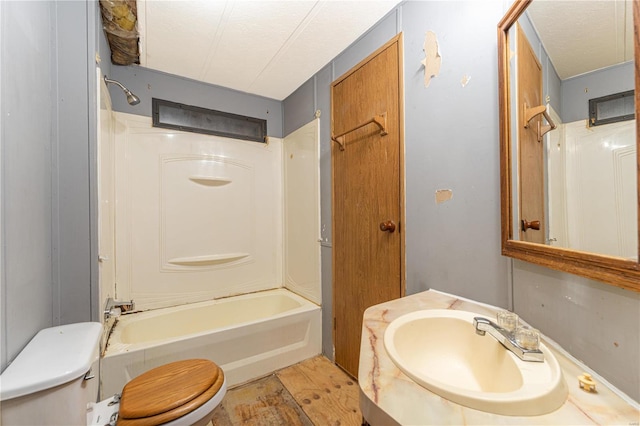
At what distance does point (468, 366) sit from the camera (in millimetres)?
828

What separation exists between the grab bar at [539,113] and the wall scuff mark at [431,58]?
53 cm

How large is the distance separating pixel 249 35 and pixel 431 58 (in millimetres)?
1173

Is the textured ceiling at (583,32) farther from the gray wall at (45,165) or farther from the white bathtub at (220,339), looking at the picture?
the white bathtub at (220,339)

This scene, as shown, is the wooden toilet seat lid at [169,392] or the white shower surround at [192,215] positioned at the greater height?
the white shower surround at [192,215]

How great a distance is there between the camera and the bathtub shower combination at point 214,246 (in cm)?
183

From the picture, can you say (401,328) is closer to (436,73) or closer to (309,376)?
(436,73)

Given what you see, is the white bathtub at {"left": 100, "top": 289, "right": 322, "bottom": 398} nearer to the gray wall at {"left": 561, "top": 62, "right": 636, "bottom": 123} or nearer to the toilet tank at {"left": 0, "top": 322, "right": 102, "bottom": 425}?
the toilet tank at {"left": 0, "top": 322, "right": 102, "bottom": 425}

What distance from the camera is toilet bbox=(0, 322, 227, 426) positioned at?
0.70m

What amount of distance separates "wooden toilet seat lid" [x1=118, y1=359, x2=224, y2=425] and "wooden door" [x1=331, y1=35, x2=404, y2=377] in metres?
0.95

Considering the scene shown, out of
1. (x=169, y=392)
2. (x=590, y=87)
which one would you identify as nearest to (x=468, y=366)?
(x=590, y=87)

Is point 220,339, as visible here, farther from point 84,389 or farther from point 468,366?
point 468,366

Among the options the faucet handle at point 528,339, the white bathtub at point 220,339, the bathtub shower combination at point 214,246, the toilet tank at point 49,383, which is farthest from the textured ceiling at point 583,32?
the white bathtub at point 220,339

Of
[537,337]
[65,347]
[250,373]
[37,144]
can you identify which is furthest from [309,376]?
[37,144]

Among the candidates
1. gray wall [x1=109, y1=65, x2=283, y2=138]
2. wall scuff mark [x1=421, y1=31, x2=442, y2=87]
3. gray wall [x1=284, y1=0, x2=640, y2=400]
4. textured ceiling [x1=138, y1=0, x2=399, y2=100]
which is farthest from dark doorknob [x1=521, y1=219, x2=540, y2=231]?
gray wall [x1=109, y1=65, x2=283, y2=138]
